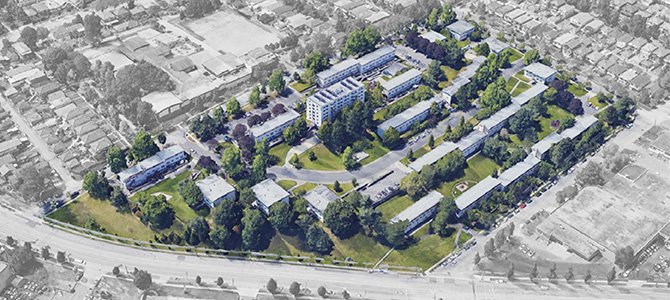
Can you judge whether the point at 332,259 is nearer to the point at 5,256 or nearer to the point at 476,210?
the point at 476,210

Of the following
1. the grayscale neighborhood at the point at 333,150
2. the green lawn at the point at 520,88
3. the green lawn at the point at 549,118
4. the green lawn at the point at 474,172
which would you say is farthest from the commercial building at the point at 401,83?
the green lawn at the point at 549,118

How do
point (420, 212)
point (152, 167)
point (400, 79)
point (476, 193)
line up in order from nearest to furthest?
point (420, 212), point (476, 193), point (152, 167), point (400, 79)

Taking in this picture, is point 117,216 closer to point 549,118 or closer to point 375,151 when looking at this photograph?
point 375,151

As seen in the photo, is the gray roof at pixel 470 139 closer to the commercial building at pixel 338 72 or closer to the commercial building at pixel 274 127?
the commercial building at pixel 338 72

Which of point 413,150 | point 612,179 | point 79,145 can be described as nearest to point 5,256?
point 79,145

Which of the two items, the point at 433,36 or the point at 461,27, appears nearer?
the point at 433,36

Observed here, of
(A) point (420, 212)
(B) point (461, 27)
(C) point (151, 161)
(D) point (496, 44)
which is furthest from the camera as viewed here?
(B) point (461, 27)

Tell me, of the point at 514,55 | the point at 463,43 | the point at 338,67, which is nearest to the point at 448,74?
the point at 463,43
